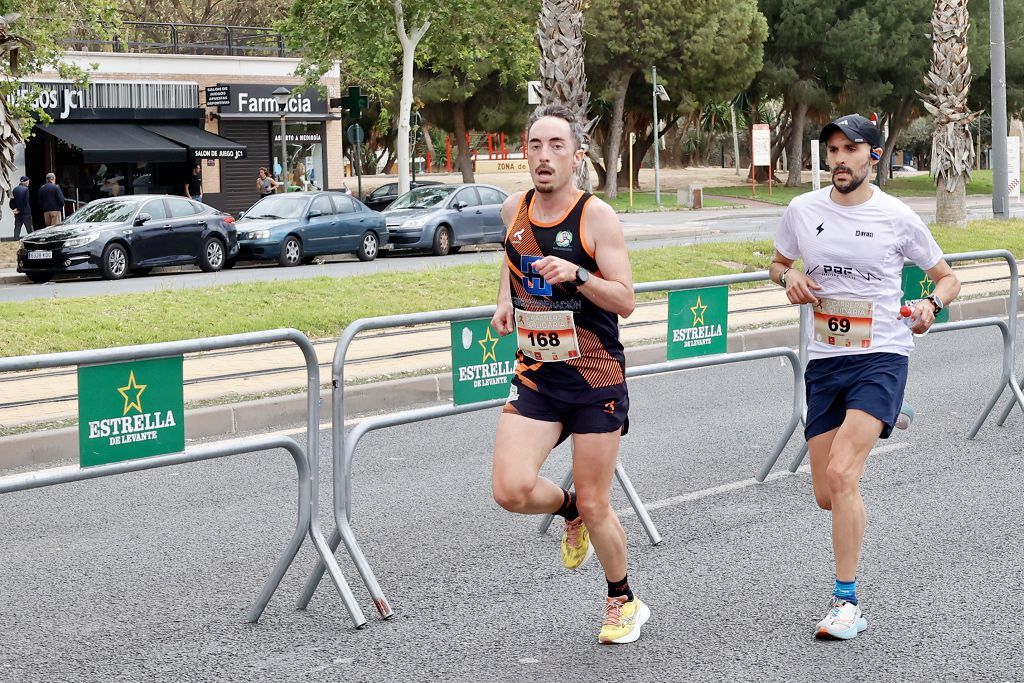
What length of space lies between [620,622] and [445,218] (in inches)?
948

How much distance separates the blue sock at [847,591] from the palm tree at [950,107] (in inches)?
841

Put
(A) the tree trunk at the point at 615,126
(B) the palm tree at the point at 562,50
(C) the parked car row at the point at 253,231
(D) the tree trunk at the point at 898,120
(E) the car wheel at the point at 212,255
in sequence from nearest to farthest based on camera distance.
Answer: (B) the palm tree at the point at 562,50 < (C) the parked car row at the point at 253,231 < (E) the car wheel at the point at 212,255 < (A) the tree trunk at the point at 615,126 < (D) the tree trunk at the point at 898,120

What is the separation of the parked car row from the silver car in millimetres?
21

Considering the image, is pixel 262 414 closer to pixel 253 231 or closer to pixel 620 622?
pixel 620 622

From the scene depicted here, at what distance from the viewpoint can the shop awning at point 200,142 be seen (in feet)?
130

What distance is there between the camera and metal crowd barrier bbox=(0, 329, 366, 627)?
15.2 ft

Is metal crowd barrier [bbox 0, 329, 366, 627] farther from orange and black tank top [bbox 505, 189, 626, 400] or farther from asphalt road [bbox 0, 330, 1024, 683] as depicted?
orange and black tank top [bbox 505, 189, 626, 400]

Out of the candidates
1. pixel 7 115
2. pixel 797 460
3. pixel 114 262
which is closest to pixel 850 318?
pixel 797 460

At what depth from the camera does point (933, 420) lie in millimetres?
9750

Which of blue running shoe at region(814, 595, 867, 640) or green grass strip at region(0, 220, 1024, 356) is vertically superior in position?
green grass strip at region(0, 220, 1024, 356)

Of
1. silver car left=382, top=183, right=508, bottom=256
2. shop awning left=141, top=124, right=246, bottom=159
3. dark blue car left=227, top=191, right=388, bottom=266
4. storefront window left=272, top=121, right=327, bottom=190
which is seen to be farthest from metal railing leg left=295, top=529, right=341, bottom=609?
storefront window left=272, top=121, right=327, bottom=190

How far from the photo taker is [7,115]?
24.0m

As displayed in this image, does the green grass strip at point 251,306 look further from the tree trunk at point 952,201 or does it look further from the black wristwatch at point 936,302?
the black wristwatch at point 936,302

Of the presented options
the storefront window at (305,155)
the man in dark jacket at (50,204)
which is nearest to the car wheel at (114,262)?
the man in dark jacket at (50,204)
